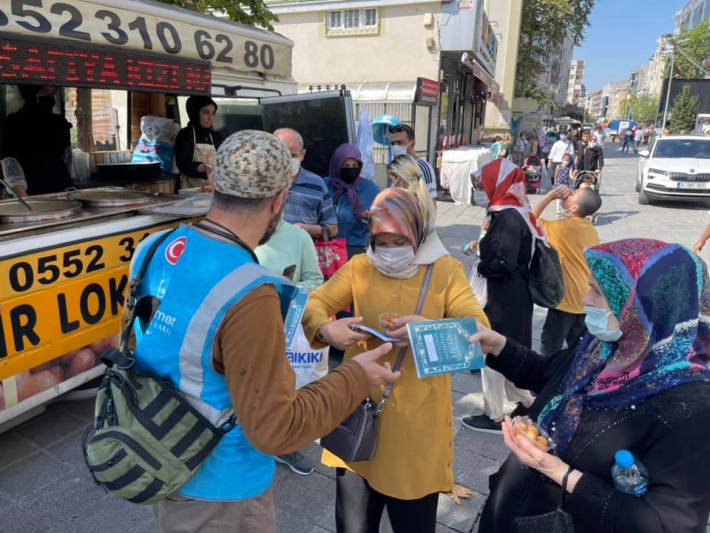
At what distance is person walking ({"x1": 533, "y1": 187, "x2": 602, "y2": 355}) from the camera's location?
4.11m

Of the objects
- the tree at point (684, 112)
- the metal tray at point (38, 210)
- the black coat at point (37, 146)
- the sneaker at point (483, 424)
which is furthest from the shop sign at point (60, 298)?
the tree at point (684, 112)

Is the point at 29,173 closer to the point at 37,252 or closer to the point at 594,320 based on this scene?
the point at 37,252

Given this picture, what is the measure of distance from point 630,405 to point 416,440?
0.78 metres

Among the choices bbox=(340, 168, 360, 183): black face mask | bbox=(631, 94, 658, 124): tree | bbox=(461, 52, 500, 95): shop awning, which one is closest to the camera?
bbox=(340, 168, 360, 183): black face mask

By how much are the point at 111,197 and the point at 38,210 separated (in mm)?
641

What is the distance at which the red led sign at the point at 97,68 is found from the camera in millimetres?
2961

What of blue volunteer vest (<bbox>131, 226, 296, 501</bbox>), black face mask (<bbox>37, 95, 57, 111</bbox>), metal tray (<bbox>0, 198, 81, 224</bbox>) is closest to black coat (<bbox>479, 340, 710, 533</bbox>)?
blue volunteer vest (<bbox>131, 226, 296, 501</bbox>)

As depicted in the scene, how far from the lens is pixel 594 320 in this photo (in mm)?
1621

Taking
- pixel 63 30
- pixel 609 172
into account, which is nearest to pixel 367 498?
pixel 63 30

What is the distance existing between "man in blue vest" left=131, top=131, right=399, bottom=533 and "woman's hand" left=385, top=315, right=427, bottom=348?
1.12 ft

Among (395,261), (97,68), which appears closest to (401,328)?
(395,261)

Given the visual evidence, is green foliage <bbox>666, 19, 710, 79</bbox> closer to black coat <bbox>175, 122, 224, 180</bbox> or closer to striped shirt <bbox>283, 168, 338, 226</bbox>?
black coat <bbox>175, 122, 224, 180</bbox>

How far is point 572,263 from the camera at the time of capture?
13.7ft

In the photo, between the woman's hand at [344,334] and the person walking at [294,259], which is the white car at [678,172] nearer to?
the person walking at [294,259]
